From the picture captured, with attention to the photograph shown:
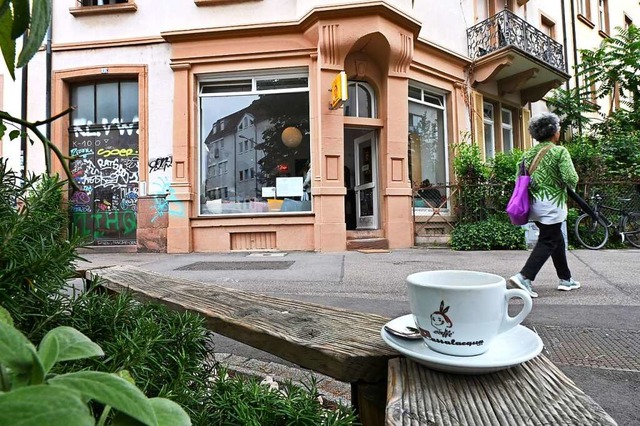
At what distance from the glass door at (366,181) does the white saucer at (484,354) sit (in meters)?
9.13

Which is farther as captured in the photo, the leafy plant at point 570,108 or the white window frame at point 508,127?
the leafy plant at point 570,108

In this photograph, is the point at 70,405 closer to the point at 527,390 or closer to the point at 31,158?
the point at 527,390

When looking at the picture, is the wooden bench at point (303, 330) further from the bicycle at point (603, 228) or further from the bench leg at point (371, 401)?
the bicycle at point (603, 228)

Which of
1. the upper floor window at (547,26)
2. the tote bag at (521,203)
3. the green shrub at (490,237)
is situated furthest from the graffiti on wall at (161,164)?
the upper floor window at (547,26)

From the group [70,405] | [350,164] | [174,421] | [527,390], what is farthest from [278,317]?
[350,164]

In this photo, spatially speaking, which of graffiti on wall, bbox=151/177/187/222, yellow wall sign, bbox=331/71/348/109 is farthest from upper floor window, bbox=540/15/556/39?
graffiti on wall, bbox=151/177/187/222

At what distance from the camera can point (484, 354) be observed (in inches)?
33.7

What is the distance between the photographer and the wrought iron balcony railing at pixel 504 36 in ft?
37.0

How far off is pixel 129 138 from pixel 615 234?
11565 mm

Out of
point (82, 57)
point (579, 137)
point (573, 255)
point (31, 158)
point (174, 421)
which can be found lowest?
point (573, 255)

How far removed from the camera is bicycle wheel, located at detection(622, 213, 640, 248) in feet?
29.1

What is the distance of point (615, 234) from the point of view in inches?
358

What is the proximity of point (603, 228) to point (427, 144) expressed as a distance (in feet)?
15.1

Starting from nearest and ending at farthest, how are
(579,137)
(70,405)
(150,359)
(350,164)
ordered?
1. (70,405)
2. (150,359)
3. (350,164)
4. (579,137)
